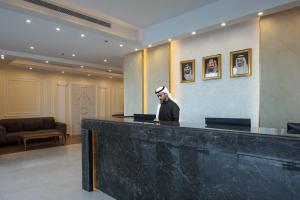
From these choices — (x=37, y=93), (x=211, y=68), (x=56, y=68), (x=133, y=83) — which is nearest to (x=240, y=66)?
(x=211, y=68)

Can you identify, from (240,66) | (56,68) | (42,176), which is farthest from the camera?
(56,68)

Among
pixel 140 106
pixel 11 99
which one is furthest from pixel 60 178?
pixel 11 99

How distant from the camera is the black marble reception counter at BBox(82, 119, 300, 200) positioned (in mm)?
1558

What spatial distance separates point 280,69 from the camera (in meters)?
3.58

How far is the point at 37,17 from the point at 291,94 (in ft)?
15.5

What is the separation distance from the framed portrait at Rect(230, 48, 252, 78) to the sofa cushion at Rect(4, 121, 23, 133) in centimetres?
765

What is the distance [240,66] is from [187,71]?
130cm

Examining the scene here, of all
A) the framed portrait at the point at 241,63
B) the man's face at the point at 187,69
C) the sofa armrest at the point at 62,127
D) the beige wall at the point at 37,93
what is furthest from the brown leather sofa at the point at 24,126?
the framed portrait at the point at 241,63

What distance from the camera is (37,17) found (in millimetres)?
3908

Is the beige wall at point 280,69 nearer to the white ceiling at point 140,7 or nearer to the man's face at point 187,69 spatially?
the white ceiling at point 140,7

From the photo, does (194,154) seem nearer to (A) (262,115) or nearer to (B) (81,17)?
(A) (262,115)

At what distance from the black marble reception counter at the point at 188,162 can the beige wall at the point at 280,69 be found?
2.06 metres

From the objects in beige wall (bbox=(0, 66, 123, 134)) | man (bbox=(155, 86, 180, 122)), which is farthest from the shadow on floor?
man (bbox=(155, 86, 180, 122))

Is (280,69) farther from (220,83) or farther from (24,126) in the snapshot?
(24,126)
